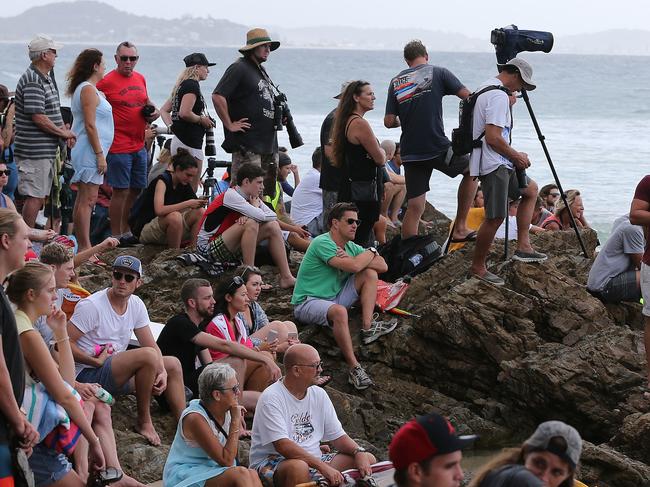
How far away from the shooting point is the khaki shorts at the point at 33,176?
9.55 metres

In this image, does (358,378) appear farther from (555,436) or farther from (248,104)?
(555,436)

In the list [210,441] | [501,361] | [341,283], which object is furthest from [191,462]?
[501,361]

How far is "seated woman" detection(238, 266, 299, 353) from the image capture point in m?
7.68

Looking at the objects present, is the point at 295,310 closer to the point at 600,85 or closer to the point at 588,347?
the point at 588,347

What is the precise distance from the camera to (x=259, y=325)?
804cm

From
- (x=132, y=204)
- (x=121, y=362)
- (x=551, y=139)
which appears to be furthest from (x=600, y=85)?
(x=121, y=362)

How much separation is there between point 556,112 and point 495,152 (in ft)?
137

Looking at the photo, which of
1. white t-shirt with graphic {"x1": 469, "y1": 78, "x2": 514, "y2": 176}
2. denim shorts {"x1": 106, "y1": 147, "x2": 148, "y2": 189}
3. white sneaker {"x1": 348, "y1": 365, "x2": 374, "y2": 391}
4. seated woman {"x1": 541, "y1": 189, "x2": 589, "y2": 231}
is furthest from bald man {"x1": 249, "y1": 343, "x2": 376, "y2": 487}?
seated woman {"x1": 541, "y1": 189, "x2": 589, "y2": 231}

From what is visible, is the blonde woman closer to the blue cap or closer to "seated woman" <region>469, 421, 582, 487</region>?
the blue cap

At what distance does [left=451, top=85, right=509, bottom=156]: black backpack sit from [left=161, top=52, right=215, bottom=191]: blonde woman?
2786 mm

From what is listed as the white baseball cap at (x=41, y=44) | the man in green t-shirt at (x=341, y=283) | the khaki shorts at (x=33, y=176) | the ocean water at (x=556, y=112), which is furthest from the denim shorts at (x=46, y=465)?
the ocean water at (x=556, y=112)

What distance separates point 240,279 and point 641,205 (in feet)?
8.76

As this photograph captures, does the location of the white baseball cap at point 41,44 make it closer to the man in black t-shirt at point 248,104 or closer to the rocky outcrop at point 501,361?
the man in black t-shirt at point 248,104

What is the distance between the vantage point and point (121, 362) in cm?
672
